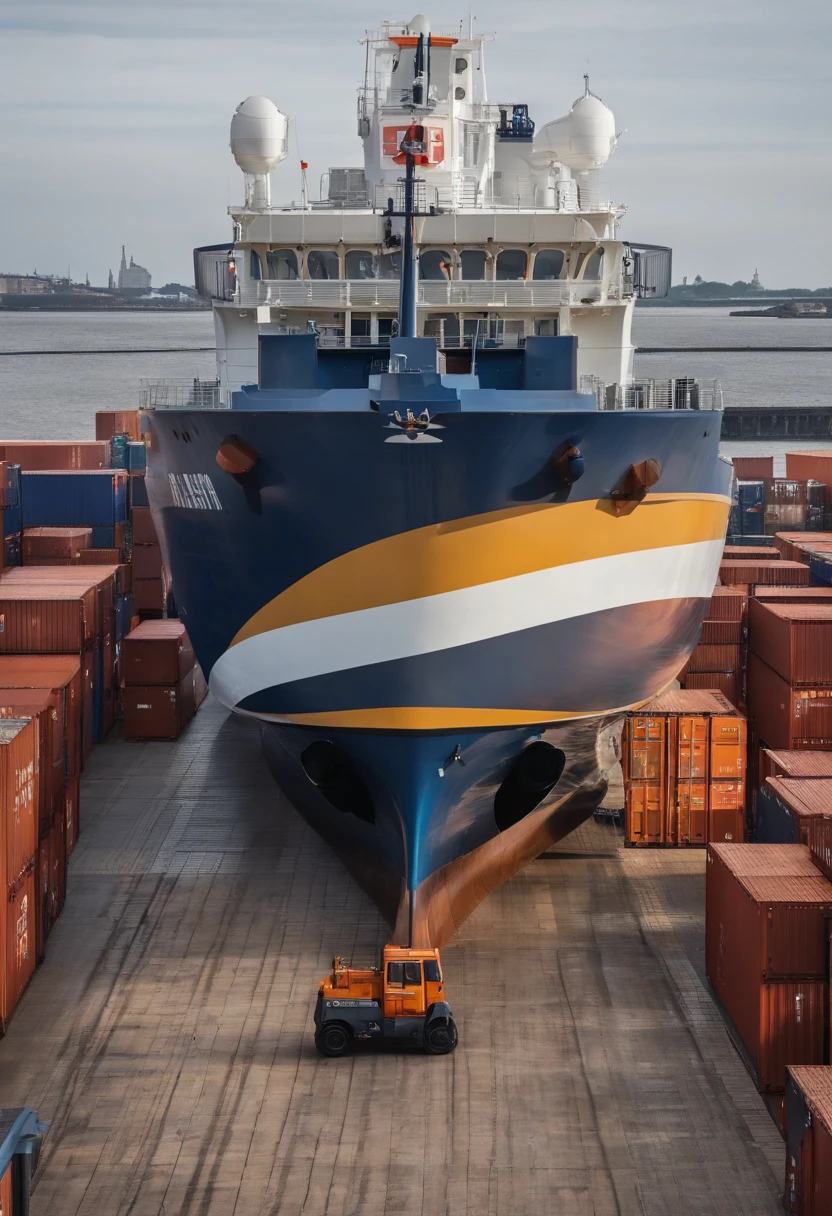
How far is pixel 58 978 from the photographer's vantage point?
12.6m

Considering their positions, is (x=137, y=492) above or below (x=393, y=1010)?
above

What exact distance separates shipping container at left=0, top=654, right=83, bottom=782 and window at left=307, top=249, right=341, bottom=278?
21.9 feet

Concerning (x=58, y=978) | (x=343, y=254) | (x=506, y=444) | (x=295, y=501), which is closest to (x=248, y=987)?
(x=58, y=978)

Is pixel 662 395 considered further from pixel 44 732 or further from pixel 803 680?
pixel 44 732

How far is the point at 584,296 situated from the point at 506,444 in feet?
28.0

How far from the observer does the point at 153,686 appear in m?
20.9

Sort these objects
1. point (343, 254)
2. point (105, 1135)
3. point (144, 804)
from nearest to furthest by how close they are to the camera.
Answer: point (105, 1135)
point (144, 804)
point (343, 254)

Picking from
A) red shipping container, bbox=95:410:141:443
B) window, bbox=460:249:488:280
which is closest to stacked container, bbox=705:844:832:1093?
window, bbox=460:249:488:280

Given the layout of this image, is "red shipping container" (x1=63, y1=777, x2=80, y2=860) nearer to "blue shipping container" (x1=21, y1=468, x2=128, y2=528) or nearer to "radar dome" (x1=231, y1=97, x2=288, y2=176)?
"blue shipping container" (x1=21, y1=468, x2=128, y2=528)

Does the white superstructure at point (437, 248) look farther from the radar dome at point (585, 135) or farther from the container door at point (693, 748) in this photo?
the container door at point (693, 748)

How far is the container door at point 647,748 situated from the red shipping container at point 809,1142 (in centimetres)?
688

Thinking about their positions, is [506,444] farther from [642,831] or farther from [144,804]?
[144,804]

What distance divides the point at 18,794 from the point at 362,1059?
3.80 metres

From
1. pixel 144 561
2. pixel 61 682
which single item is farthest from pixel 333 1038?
pixel 144 561
